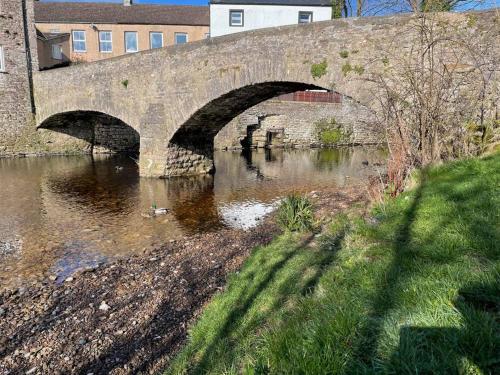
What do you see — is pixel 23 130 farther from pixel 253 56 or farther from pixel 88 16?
pixel 88 16

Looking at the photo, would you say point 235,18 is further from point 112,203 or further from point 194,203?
point 112,203

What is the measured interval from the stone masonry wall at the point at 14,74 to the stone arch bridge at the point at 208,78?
0.94 meters

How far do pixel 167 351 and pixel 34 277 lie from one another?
3435mm

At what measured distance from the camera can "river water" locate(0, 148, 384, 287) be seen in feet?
23.9

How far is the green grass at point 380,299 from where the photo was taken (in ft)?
7.00

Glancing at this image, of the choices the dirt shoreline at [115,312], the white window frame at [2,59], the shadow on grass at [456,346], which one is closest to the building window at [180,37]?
the white window frame at [2,59]

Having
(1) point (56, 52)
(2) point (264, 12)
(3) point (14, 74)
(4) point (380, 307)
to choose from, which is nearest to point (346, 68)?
(4) point (380, 307)

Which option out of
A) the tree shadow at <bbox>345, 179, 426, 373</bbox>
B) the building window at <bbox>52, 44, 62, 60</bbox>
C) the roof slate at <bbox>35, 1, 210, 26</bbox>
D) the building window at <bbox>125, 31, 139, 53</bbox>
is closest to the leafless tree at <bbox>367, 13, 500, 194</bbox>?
the tree shadow at <bbox>345, 179, 426, 373</bbox>

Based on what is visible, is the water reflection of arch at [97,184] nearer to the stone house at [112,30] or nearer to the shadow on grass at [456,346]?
the shadow on grass at [456,346]

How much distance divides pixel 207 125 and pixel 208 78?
2616mm

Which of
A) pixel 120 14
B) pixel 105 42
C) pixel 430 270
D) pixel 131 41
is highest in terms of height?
pixel 120 14

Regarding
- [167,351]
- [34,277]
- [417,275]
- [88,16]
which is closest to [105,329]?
[167,351]

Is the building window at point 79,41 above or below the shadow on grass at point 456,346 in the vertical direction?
above

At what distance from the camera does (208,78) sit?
457 inches
